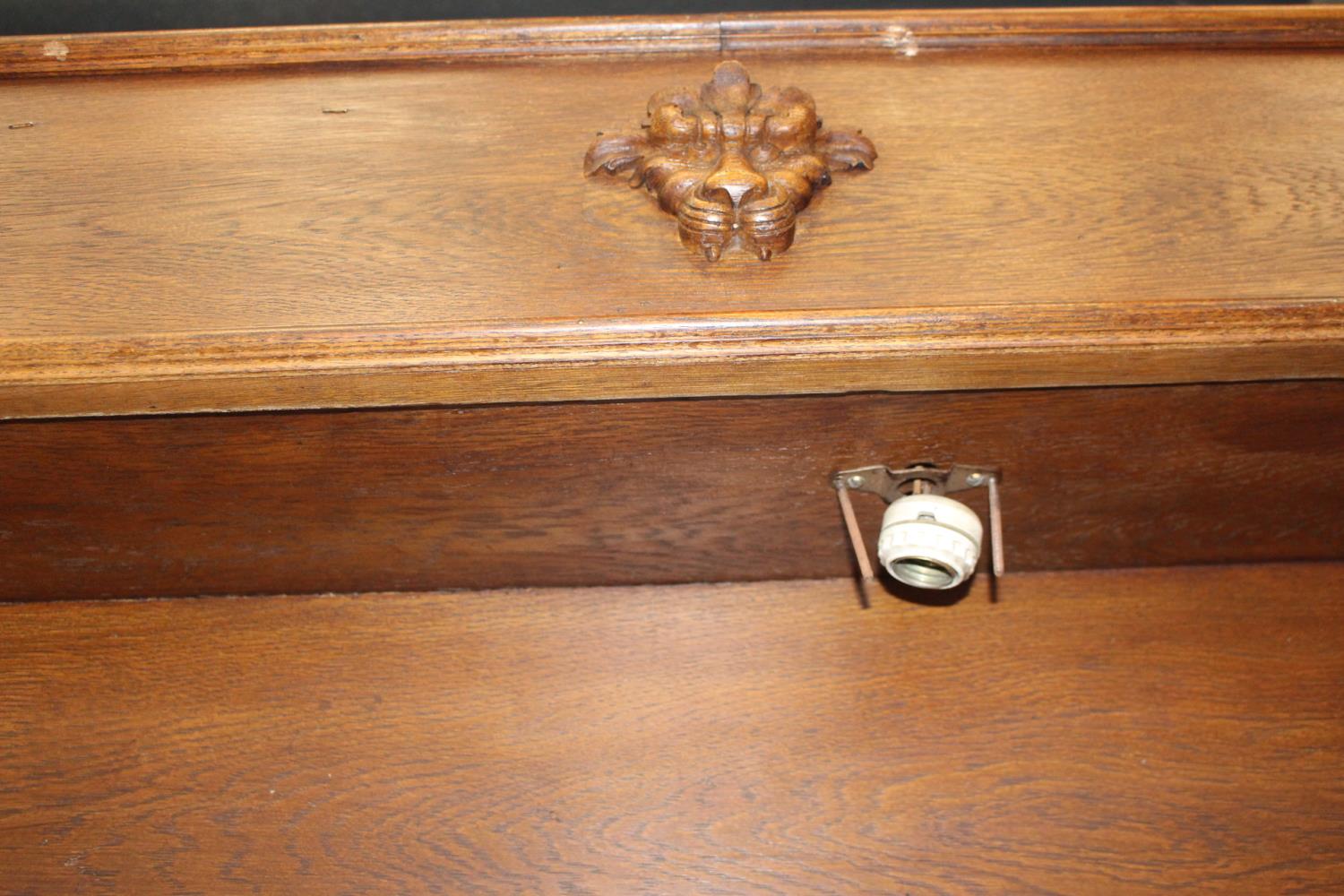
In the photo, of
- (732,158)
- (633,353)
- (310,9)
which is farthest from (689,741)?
(310,9)

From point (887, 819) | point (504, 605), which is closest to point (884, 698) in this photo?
point (887, 819)

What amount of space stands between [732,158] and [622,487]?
258 millimetres

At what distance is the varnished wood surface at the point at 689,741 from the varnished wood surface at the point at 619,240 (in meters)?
0.25

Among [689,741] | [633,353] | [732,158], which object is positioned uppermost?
[732,158]

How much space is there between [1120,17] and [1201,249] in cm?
32

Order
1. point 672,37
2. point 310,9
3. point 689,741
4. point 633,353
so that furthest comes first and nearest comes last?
point 310,9 → point 672,37 → point 689,741 → point 633,353

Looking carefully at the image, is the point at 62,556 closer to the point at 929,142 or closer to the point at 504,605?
the point at 504,605

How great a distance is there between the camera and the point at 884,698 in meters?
0.84

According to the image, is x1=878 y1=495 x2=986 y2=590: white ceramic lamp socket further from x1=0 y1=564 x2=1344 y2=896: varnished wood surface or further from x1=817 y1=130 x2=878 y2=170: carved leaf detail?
x1=817 y1=130 x2=878 y2=170: carved leaf detail

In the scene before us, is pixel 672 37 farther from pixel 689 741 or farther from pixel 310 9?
pixel 689 741

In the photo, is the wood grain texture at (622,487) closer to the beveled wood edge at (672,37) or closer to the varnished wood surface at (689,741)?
the varnished wood surface at (689,741)

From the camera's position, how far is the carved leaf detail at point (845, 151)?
84 cm

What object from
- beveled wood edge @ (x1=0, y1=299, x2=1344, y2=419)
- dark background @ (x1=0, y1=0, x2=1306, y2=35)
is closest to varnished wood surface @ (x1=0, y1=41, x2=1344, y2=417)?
beveled wood edge @ (x1=0, y1=299, x2=1344, y2=419)

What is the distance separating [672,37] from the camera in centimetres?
96
